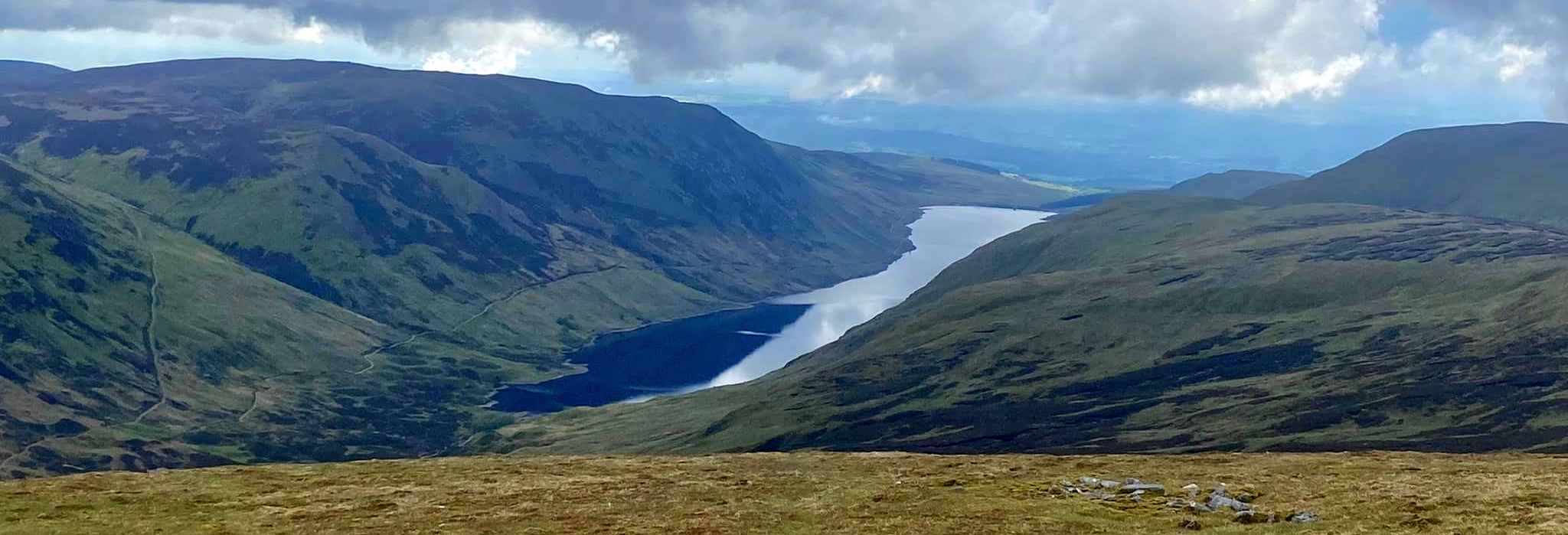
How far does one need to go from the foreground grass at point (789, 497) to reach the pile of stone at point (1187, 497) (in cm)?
118

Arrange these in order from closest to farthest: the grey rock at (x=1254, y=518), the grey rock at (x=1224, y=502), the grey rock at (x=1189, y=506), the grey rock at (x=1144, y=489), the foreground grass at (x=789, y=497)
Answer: the grey rock at (x=1254, y=518) → the foreground grass at (x=789, y=497) → the grey rock at (x=1224, y=502) → the grey rock at (x=1189, y=506) → the grey rock at (x=1144, y=489)

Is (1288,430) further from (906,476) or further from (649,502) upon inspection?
(649,502)

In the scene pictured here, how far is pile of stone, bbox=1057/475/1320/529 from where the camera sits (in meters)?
68.2

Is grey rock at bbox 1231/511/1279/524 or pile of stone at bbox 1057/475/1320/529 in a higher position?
grey rock at bbox 1231/511/1279/524

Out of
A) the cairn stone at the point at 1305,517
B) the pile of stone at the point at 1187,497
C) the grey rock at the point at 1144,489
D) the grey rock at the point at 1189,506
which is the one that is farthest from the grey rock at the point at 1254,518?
the grey rock at the point at 1144,489

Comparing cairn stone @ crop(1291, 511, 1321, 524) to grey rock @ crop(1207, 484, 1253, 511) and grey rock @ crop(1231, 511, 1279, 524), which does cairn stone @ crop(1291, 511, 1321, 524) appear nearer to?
grey rock @ crop(1231, 511, 1279, 524)

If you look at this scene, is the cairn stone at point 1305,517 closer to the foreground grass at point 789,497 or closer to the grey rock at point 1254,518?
the foreground grass at point 789,497

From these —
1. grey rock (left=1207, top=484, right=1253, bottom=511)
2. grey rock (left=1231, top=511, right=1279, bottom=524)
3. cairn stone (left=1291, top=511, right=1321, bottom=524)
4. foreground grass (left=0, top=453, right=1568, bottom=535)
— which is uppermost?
cairn stone (left=1291, top=511, right=1321, bottom=524)

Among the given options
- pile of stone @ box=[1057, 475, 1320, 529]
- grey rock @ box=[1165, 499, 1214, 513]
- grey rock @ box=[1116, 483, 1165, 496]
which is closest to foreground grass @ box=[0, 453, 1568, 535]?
pile of stone @ box=[1057, 475, 1320, 529]

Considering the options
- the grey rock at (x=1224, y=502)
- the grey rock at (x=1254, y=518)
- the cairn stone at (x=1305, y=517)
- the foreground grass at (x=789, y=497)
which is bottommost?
the foreground grass at (x=789, y=497)

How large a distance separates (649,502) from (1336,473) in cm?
4372

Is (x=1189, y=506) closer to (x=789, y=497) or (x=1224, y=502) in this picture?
(x=1224, y=502)

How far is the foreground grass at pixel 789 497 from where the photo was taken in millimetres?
68312

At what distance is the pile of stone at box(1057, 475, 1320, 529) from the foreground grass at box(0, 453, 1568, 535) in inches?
46.6
